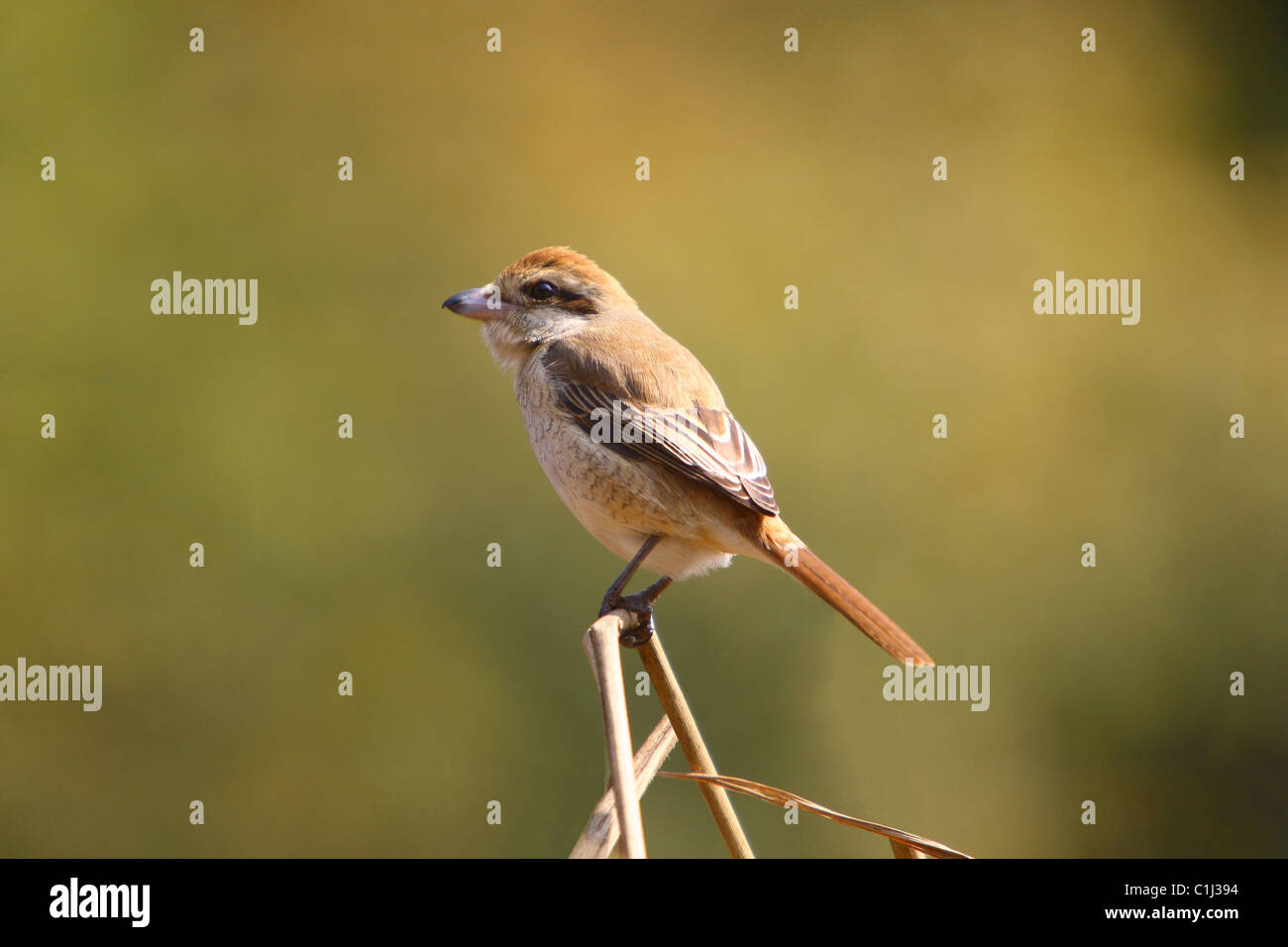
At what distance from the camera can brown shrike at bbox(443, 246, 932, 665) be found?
111 inches

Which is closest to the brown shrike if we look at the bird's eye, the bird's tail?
the bird's tail

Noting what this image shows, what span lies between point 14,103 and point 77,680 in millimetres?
3107

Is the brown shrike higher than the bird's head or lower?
lower

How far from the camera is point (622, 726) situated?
63.1 inches

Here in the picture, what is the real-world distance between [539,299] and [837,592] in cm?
115

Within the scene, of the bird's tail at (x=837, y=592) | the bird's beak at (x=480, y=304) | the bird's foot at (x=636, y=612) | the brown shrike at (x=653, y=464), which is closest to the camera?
the bird's foot at (x=636, y=612)

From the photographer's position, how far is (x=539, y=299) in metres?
3.26

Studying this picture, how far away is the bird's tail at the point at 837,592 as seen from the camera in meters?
2.61

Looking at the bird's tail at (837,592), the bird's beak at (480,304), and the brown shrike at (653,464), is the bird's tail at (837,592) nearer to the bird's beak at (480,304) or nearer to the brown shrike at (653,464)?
the brown shrike at (653,464)

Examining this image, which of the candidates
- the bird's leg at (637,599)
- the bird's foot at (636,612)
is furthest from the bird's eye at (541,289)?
the bird's foot at (636,612)

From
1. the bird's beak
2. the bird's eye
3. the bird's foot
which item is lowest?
the bird's foot

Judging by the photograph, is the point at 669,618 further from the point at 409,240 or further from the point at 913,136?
the point at 913,136

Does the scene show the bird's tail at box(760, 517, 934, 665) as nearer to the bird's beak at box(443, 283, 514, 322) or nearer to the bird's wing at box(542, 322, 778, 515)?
the bird's wing at box(542, 322, 778, 515)

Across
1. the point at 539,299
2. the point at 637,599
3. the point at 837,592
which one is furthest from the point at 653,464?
the point at 539,299
